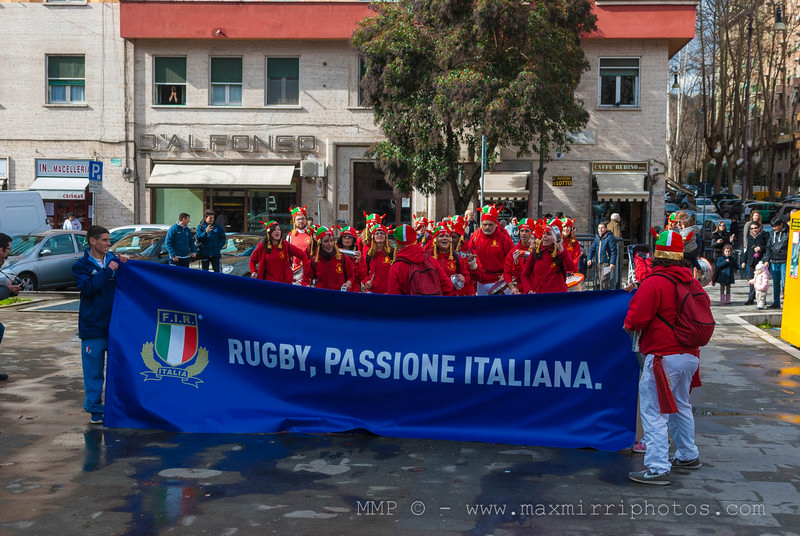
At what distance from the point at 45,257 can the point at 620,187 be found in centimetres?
1937

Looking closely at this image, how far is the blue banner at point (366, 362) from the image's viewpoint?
720cm

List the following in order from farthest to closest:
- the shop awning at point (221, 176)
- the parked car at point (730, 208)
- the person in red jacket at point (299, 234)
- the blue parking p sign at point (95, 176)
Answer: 1. the parked car at point (730, 208)
2. the shop awning at point (221, 176)
3. the blue parking p sign at point (95, 176)
4. the person in red jacket at point (299, 234)

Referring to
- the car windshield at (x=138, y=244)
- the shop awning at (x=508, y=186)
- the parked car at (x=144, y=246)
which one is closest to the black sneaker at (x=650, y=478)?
the parked car at (x=144, y=246)

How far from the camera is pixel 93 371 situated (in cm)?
787

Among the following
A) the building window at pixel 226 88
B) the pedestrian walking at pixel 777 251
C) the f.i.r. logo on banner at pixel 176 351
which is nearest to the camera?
the f.i.r. logo on banner at pixel 176 351

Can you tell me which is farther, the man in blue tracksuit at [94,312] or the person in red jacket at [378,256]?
the person in red jacket at [378,256]

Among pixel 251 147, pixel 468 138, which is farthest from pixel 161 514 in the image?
pixel 251 147

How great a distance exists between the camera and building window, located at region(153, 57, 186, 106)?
106ft

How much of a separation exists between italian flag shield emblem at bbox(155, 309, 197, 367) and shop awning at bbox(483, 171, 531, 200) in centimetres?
2384

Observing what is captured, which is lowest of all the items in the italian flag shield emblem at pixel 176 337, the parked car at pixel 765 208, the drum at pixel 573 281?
A: the italian flag shield emblem at pixel 176 337

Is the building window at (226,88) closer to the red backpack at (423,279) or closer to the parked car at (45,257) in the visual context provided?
the parked car at (45,257)

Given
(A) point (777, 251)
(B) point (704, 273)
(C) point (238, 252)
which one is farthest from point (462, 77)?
(B) point (704, 273)

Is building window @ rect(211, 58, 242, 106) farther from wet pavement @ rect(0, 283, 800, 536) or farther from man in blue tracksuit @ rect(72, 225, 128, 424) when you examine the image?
man in blue tracksuit @ rect(72, 225, 128, 424)

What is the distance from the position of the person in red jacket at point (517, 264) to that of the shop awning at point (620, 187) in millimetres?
19997
